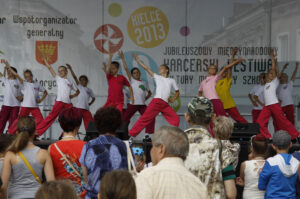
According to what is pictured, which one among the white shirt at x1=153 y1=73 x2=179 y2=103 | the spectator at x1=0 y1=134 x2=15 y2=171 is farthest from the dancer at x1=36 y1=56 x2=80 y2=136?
the spectator at x1=0 y1=134 x2=15 y2=171

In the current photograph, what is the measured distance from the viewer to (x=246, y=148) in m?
6.56

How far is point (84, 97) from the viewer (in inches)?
398

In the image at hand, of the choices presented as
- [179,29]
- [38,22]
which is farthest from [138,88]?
[38,22]

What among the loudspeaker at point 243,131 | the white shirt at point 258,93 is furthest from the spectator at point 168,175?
the white shirt at point 258,93

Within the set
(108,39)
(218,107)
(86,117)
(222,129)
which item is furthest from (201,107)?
(108,39)

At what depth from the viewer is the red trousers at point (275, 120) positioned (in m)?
8.86

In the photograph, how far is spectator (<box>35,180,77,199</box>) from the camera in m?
1.94

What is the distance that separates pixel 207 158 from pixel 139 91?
283 inches

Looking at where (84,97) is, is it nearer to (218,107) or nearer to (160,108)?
(160,108)

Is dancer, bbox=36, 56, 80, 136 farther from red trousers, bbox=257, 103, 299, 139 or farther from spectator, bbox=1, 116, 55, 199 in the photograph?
spectator, bbox=1, 116, 55, 199

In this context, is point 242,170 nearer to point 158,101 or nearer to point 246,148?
point 246,148

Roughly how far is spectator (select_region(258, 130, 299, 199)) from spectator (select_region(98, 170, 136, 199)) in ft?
7.29

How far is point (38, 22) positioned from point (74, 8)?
2.73ft

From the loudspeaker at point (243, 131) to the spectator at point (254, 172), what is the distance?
303cm
